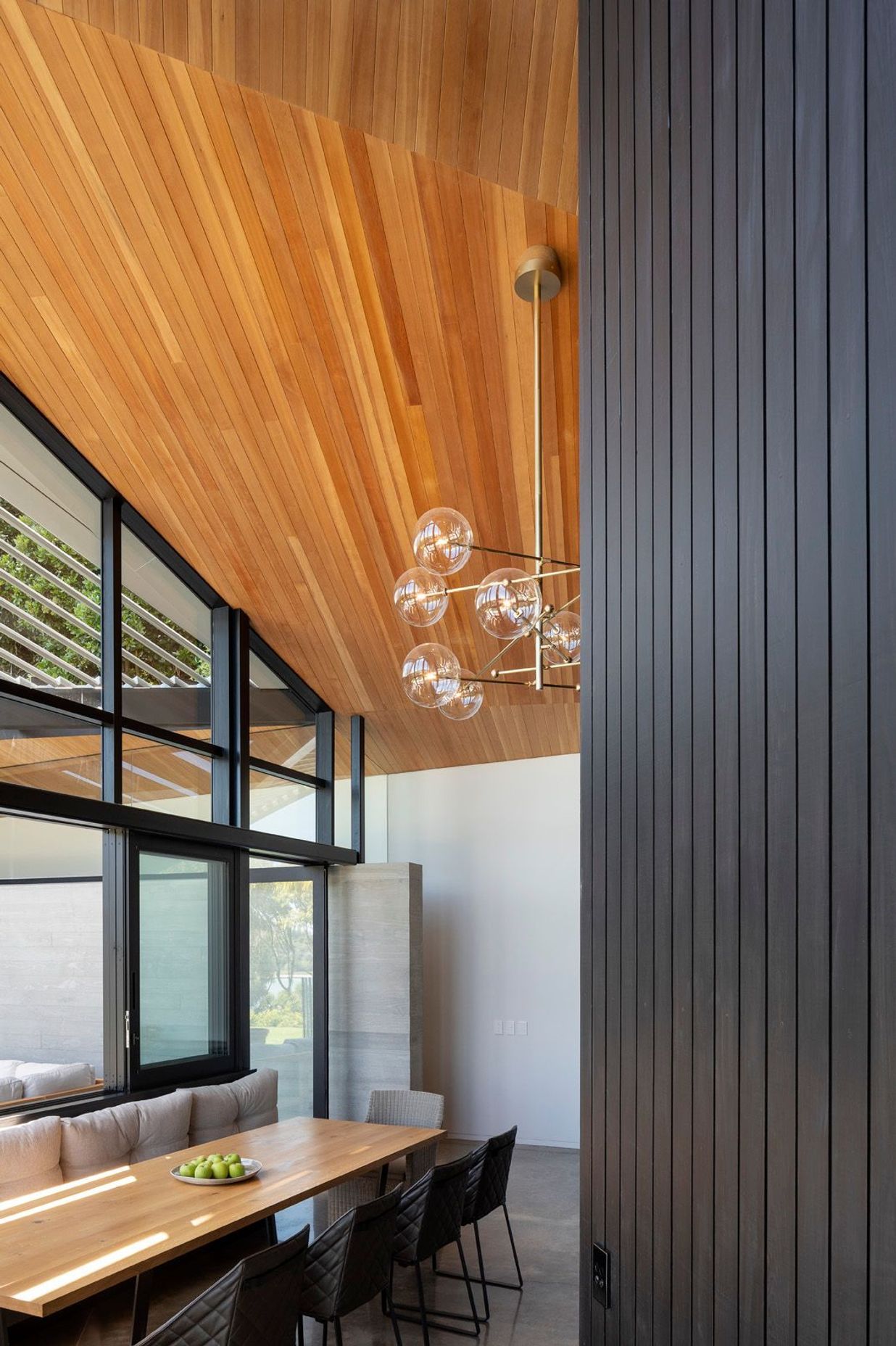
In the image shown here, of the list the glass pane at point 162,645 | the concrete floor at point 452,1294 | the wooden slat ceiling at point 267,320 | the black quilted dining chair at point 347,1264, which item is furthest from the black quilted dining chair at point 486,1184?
the wooden slat ceiling at point 267,320

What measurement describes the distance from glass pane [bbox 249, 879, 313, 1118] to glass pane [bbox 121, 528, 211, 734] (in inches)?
64.1

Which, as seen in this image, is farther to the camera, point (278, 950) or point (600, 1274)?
point (278, 950)

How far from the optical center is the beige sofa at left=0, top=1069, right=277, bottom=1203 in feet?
16.7

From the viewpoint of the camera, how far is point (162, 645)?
23.4ft

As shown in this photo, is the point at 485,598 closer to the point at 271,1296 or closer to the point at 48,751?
the point at 271,1296

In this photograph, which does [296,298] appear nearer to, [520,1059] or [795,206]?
[795,206]

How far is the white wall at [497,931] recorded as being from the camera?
952 centimetres

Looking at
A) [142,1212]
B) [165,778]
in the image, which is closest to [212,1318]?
[142,1212]

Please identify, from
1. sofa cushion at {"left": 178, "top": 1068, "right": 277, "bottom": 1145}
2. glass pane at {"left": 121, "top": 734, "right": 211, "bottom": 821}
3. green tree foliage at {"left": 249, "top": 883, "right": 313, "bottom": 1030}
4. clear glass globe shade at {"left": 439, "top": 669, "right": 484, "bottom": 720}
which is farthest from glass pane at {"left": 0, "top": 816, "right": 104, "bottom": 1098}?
clear glass globe shade at {"left": 439, "top": 669, "right": 484, "bottom": 720}

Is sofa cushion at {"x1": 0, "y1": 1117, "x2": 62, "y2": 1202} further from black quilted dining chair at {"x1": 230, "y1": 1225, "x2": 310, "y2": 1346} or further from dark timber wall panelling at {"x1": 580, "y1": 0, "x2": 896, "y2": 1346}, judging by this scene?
dark timber wall panelling at {"x1": 580, "y1": 0, "x2": 896, "y2": 1346}

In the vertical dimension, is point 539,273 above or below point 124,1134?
above

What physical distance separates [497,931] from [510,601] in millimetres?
6233

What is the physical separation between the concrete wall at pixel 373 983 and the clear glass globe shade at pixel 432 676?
14.9 ft

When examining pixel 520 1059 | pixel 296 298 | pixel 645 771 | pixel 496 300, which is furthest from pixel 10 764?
pixel 520 1059
